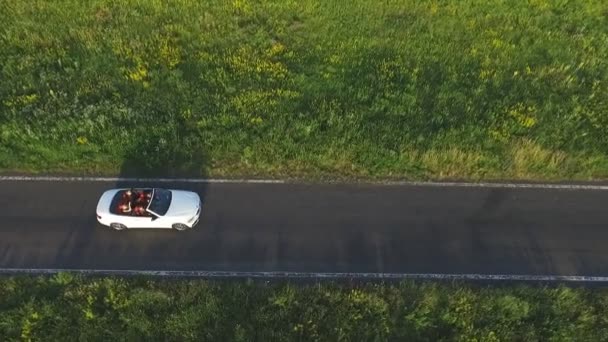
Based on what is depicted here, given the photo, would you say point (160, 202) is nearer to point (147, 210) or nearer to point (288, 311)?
point (147, 210)

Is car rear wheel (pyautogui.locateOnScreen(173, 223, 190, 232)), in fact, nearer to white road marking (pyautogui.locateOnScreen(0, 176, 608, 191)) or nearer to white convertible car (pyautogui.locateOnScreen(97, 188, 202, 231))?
white convertible car (pyautogui.locateOnScreen(97, 188, 202, 231))

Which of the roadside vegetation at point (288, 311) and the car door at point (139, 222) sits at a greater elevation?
the car door at point (139, 222)

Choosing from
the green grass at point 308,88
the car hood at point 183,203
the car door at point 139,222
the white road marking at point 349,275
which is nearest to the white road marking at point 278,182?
the green grass at point 308,88

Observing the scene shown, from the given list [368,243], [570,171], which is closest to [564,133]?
[570,171]

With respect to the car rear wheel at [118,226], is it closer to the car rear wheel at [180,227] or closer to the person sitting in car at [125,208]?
the person sitting in car at [125,208]

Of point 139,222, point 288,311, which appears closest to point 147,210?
point 139,222

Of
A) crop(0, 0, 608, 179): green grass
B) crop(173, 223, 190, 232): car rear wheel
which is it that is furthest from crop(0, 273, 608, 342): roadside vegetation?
crop(0, 0, 608, 179): green grass
